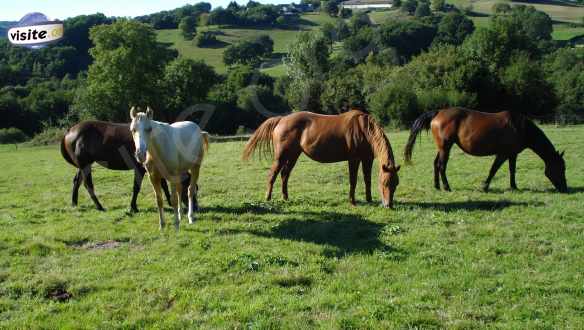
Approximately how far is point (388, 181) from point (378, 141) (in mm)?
954

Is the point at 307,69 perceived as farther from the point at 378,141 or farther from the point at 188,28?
the point at 188,28

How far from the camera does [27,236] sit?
8.77m

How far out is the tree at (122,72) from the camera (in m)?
45.1

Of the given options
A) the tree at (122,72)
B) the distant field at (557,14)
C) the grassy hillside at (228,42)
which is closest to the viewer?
the tree at (122,72)

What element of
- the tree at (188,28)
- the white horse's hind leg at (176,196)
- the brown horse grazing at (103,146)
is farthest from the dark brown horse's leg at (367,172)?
the tree at (188,28)

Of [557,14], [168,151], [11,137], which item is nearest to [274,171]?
[168,151]

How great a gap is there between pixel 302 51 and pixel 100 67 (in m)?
24.3

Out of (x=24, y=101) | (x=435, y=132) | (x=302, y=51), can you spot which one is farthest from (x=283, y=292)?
(x=24, y=101)

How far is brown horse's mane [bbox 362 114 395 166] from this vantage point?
1007 cm

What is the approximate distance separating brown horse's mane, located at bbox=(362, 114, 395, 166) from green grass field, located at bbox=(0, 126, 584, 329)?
1.08m

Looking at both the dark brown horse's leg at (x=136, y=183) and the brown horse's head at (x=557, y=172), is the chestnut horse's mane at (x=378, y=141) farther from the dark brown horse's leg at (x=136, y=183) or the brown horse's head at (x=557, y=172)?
the dark brown horse's leg at (x=136, y=183)

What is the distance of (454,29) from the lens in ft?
297

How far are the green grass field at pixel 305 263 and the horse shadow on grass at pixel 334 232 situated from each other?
38mm

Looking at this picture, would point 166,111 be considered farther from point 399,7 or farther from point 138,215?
point 399,7
